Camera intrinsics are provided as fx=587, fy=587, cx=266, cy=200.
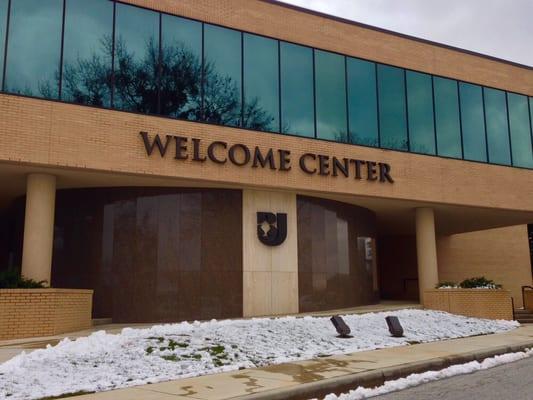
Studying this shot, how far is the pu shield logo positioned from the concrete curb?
856 cm

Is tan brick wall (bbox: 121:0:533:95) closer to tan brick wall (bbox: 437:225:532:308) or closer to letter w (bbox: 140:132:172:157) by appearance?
letter w (bbox: 140:132:172:157)

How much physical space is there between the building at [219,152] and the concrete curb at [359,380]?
8.65 metres

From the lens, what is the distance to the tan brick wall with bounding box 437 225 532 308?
111 ft

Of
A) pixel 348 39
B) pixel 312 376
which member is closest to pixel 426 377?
pixel 312 376

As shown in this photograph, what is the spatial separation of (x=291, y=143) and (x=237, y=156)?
2203 millimetres

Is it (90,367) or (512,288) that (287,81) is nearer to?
(90,367)

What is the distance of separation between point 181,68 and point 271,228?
6035 millimetres

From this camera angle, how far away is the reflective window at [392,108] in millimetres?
22812

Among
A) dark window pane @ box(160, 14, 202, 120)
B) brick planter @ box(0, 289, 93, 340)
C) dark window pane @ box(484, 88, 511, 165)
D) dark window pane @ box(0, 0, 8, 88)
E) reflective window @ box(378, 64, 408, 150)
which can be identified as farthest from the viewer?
dark window pane @ box(484, 88, 511, 165)

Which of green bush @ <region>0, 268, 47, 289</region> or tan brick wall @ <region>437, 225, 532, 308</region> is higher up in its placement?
tan brick wall @ <region>437, 225, 532, 308</region>

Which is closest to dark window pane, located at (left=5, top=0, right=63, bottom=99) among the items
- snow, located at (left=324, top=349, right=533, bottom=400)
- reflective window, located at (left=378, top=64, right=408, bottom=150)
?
reflective window, located at (left=378, top=64, right=408, bottom=150)

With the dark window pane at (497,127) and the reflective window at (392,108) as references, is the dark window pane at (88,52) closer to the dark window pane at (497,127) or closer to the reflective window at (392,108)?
the reflective window at (392,108)

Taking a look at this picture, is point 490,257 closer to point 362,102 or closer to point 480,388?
point 362,102

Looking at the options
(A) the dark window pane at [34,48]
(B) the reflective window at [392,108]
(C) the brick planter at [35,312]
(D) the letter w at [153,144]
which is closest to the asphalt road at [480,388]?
(C) the brick planter at [35,312]
